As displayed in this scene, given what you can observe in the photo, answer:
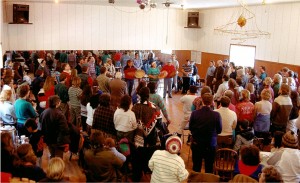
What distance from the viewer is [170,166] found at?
3.23m

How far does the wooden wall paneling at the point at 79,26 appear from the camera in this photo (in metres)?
12.3

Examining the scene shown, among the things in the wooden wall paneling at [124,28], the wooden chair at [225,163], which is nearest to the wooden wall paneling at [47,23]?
the wooden wall paneling at [124,28]

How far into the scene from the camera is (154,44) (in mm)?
13773

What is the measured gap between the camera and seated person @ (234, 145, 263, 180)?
3.27 meters

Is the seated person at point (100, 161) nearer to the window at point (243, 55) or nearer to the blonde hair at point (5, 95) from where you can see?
the blonde hair at point (5, 95)

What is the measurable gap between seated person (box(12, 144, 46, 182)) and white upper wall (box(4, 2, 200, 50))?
8.86m

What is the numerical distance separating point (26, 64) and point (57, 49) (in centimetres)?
130

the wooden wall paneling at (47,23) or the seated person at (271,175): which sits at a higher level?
the wooden wall paneling at (47,23)

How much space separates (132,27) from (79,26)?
7.22 ft

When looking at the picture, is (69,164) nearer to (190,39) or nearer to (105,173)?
(105,173)

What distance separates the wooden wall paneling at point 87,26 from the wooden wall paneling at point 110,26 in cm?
70

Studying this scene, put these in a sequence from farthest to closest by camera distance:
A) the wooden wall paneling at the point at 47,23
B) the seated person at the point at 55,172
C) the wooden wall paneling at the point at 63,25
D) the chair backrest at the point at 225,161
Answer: the wooden wall paneling at the point at 63,25
the wooden wall paneling at the point at 47,23
the chair backrest at the point at 225,161
the seated person at the point at 55,172

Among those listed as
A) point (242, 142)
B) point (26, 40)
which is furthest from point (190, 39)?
point (242, 142)

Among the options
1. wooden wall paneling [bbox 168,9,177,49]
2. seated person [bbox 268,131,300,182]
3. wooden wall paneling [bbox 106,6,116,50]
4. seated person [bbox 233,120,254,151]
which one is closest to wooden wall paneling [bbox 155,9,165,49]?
wooden wall paneling [bbox 168,9,177,49]
